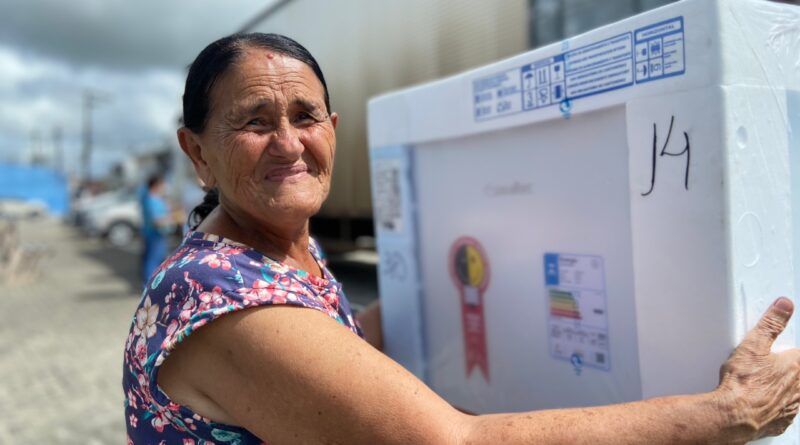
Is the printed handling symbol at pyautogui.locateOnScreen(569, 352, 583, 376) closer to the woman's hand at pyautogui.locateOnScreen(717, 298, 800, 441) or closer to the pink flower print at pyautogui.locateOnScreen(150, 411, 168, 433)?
the woman's hand at pyautogui.locateOnScreen(717, 298, 800, 441)

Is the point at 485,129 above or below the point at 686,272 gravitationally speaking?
above

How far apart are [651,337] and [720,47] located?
1.72 feet

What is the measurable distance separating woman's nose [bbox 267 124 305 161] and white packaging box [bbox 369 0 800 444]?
1.55 feet

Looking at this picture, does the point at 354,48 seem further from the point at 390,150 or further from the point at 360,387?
the point at 360,387

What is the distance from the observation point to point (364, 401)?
914 mm

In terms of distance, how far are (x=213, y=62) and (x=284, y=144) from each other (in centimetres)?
20

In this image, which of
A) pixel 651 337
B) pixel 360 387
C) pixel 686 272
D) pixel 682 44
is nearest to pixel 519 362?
pixel 651 337

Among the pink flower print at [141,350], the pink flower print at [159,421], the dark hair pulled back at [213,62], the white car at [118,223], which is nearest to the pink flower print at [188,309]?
the pink flower print at [141,350]

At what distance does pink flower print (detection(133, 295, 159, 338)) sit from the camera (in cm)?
104

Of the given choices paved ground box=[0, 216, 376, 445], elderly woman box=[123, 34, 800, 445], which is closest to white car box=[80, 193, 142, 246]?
paved ground box=[0, 216, 376, 445]

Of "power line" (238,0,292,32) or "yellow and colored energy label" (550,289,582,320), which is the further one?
"power line" (238,0,292,32)

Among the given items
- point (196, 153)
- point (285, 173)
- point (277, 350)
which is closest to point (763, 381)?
point (277, 350)

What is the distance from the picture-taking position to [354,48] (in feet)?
23.5

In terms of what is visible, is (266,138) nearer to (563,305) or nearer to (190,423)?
(190,423)
